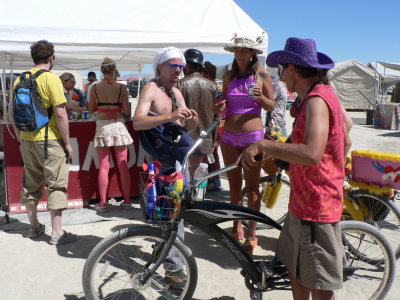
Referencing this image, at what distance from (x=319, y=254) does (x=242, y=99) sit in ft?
5.79

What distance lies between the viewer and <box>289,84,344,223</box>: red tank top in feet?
6.20

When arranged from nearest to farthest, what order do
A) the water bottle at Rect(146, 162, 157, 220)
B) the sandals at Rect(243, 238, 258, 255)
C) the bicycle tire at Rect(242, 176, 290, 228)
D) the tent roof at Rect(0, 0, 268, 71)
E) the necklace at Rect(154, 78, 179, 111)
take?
the water bottle at Rect(146, 162, 157, 220) → the necklace at Rect(154, 78, 179, 111) → the sandals at Rect(243, 238, 258, 255) → the bicycle tire at Rect(242, 176, 290, 228) → the tent roof at Rect(0, 0, 268, 71)

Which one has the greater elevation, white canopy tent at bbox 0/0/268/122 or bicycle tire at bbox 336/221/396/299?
white canopy tent at bbox 0/0/268/122

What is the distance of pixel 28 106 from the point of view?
3.56 m

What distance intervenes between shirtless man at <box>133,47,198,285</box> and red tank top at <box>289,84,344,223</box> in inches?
34.4

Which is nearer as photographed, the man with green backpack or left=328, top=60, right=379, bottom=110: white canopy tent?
the man with green backpack

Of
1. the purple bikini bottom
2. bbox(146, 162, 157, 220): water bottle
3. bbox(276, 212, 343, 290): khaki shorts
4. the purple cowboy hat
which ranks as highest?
the purple cowboy hat

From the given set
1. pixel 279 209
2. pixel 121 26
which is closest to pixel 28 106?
pixel 121 26

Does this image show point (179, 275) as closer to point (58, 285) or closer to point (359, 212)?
point (58, 285)

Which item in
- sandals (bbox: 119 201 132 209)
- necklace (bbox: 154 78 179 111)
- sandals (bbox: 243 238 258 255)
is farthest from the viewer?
sandals (bbox: 119 201 132 209)

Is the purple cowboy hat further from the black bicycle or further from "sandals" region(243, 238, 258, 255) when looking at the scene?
"sandals" region(243, 238, 258, 255)

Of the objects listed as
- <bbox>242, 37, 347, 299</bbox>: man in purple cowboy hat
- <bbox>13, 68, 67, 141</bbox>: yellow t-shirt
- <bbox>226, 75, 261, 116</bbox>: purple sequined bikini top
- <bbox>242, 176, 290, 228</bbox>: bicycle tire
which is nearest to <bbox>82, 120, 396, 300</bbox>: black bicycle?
<bbox>242, 37, 347, 299</bbox>: man in purple cowboy hat

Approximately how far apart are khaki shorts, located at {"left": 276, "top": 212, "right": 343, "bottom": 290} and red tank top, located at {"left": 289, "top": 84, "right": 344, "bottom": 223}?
5 centimetres

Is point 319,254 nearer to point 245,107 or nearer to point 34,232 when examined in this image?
point 245,107
